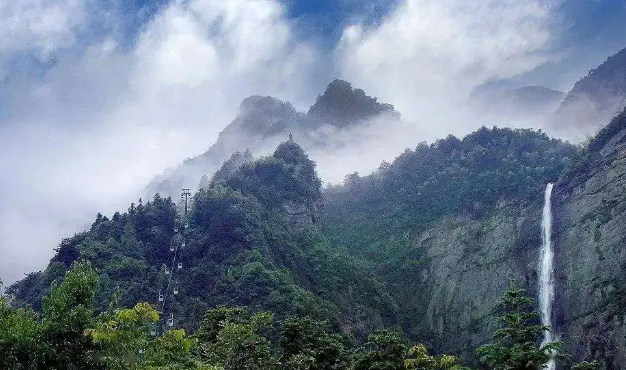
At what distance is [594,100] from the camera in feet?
488

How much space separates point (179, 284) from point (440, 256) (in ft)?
146

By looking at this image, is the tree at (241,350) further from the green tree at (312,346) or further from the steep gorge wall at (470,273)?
the steep gorge wall at (470,273)

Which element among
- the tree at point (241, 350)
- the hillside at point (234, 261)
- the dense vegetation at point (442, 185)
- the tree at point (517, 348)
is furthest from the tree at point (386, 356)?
the dense vegetation at point (442, 185)

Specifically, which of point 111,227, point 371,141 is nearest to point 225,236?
point 111,227

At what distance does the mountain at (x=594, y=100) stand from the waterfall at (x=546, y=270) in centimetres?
6595

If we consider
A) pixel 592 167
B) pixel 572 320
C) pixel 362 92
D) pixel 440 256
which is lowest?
pixel 572 320

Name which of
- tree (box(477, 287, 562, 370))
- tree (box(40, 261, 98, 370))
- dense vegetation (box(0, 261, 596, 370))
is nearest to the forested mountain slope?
tree (box(477, 287, 562, 370))

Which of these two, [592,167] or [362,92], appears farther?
[362,92]

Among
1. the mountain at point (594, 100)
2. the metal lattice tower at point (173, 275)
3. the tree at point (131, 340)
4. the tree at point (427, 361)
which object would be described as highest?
the mountain at point (594, 100)

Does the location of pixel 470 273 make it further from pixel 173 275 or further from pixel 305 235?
pixel 173 275

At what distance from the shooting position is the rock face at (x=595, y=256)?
5678 cm

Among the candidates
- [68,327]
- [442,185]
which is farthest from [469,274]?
[68,327]

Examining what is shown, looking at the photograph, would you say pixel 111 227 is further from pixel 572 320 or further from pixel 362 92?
pixel 362 92

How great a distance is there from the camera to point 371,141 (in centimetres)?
16288
